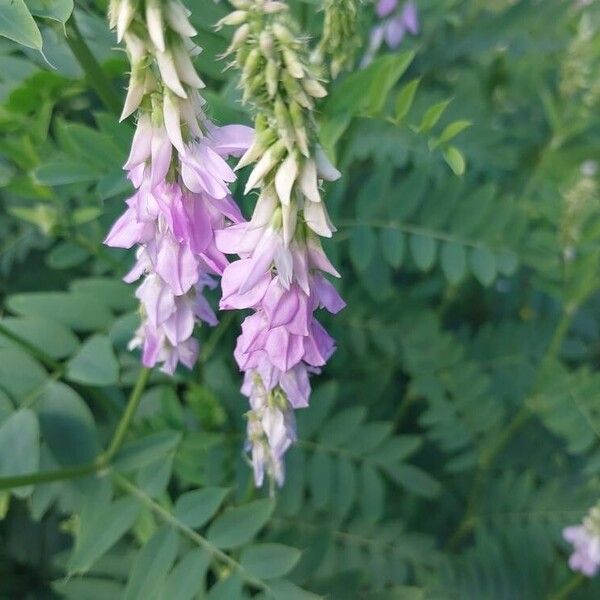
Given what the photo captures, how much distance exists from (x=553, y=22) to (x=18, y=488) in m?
2.10

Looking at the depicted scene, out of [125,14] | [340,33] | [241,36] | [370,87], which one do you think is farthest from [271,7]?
[370,87]

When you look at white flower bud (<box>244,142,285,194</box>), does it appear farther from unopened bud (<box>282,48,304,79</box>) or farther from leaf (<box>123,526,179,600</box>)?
leaf (<box>123,526,179,600</box>)

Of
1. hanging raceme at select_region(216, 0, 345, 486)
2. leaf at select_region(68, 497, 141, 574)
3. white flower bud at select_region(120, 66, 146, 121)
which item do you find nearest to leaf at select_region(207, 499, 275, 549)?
leaf at select_region(68, 497, 141, 574)

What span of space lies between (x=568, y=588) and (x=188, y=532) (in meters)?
1.02

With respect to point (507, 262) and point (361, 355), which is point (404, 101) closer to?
point (507, 262)

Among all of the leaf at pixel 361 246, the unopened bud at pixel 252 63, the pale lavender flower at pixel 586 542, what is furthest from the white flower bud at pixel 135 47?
the pale lavender flower at pixel 586 542

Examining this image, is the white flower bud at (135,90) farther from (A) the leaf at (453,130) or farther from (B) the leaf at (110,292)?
(B) the leaf at (110,292)

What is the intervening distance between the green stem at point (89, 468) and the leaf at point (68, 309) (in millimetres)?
213

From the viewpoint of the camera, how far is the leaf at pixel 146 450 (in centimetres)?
145

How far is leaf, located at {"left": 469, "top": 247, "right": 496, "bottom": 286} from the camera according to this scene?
1.79 m

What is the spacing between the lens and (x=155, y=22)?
0.81m

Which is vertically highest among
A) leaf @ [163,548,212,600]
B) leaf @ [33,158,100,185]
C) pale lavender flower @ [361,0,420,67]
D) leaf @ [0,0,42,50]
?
leaf @ [0,0,42,50]

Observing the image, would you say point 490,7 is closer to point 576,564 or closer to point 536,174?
point 536,174

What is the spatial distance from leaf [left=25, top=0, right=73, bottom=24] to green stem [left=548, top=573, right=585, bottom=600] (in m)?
1.61
